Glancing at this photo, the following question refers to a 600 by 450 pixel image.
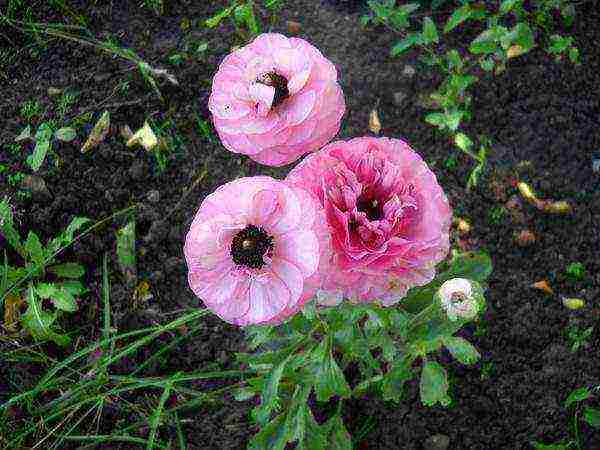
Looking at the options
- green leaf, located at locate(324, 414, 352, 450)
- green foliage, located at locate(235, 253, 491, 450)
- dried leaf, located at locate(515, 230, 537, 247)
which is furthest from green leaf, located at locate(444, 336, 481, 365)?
dried leaf, located at locate(515, 230, 537, 247)

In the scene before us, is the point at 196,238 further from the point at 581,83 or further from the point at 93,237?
the point at 581,83

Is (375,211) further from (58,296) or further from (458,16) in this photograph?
Result: (458,16)

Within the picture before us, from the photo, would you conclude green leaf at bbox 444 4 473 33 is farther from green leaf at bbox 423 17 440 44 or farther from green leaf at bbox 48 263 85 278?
green leaf at bbox 48 263 85 278

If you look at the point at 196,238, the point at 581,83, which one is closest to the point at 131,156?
the point at 196,238

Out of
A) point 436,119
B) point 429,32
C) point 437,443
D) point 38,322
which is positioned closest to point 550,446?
point 437,443

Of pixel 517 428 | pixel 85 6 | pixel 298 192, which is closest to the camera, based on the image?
pixel 298 192

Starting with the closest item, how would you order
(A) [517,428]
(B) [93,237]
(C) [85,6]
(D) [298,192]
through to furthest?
(D) [298,192] < (A) [517,428] < (B) [93,237] < (C) [85,6]
